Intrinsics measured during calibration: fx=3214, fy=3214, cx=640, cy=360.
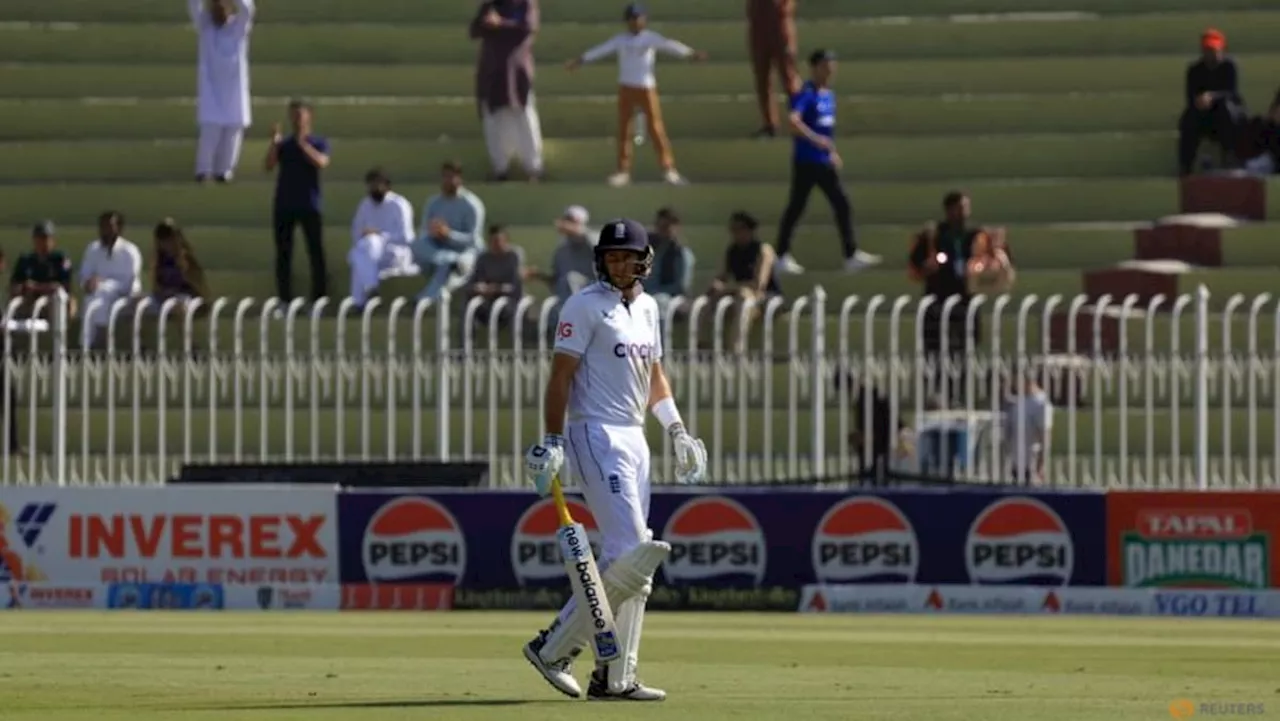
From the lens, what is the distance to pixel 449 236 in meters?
24.7

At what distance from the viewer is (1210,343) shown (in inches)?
819

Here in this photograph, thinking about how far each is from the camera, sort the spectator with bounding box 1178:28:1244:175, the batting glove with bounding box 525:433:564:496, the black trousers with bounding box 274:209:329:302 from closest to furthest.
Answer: the batting glove with bounding box 525:433:564:496 → the black trousers with bounding box 274:209:329:302 → the spectator with bounding box 1178:28:1244:175

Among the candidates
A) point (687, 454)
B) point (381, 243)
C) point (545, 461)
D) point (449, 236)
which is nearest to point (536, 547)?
point (449, 236)

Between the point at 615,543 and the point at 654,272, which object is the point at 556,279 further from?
the point at 615,543

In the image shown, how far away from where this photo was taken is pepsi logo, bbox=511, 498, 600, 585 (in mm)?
20625

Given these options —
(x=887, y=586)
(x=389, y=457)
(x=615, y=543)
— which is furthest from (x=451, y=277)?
(x=615, y=543)

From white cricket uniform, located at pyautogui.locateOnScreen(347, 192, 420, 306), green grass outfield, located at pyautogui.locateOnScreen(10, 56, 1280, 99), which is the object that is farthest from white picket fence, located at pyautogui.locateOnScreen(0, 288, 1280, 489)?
green grass outfield, located at pyautogui.locateOnScreen(10, 56, 1280, 99)

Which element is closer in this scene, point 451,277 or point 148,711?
point 148,711

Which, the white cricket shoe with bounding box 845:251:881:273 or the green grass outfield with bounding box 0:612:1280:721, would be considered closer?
the green grass outfield with bounding box 0:612:1280:721

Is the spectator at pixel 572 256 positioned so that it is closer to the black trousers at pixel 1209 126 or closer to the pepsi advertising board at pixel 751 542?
the pepsi advertising board at pixel 751 542

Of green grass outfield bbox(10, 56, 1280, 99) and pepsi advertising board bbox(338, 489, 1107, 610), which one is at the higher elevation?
green grass outfield bbox(10, 56, 1280, 99)

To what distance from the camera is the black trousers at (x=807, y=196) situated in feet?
82.4

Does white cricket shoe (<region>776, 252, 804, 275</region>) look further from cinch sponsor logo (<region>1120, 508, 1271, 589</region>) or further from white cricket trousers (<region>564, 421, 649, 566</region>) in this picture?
white cricket trousers (<region>564, 421, 649, 566</region>)

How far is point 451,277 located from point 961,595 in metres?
5.87
